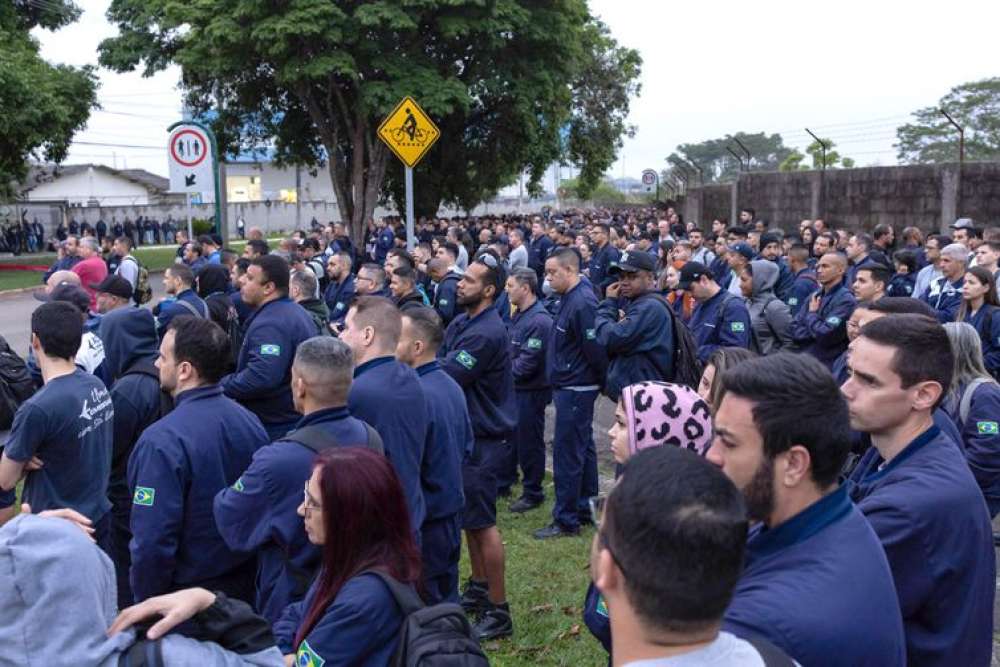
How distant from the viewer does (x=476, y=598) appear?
221 inches

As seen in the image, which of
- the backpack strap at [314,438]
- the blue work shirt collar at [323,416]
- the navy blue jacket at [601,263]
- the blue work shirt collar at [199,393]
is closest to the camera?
the backpack strap at [314,438]

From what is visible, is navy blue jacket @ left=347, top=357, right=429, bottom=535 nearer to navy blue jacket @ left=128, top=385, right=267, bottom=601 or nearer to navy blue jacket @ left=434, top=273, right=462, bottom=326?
navy blue jacket @ left=128, top=385, right=267, bottom=601

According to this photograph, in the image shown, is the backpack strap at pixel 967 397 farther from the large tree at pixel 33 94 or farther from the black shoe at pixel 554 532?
the large tree at pixel 33 94

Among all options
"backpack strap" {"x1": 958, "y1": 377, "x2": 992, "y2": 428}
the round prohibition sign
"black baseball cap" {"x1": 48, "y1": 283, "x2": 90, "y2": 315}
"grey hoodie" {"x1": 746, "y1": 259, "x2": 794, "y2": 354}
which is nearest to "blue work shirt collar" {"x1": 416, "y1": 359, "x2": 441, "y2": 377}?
"backpack strap" {"x1": 958, "y1": 377, "x2": 992, "y2": 428}

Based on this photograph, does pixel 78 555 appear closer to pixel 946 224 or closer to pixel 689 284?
pixel 689 284

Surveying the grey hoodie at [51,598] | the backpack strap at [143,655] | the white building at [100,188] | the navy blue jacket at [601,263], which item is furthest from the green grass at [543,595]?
the white building at [100,188]

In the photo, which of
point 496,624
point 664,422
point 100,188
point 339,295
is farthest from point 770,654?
point 100,188

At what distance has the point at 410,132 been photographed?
10.1 m

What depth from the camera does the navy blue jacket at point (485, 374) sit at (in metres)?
6.30

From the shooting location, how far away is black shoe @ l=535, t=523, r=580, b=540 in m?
6.95

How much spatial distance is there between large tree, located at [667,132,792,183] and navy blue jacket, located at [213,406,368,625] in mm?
22908

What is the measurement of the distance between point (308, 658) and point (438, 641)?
21.1 inches

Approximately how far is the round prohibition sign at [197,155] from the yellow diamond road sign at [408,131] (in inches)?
102

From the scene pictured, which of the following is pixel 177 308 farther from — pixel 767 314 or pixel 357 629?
pixel 357 629
